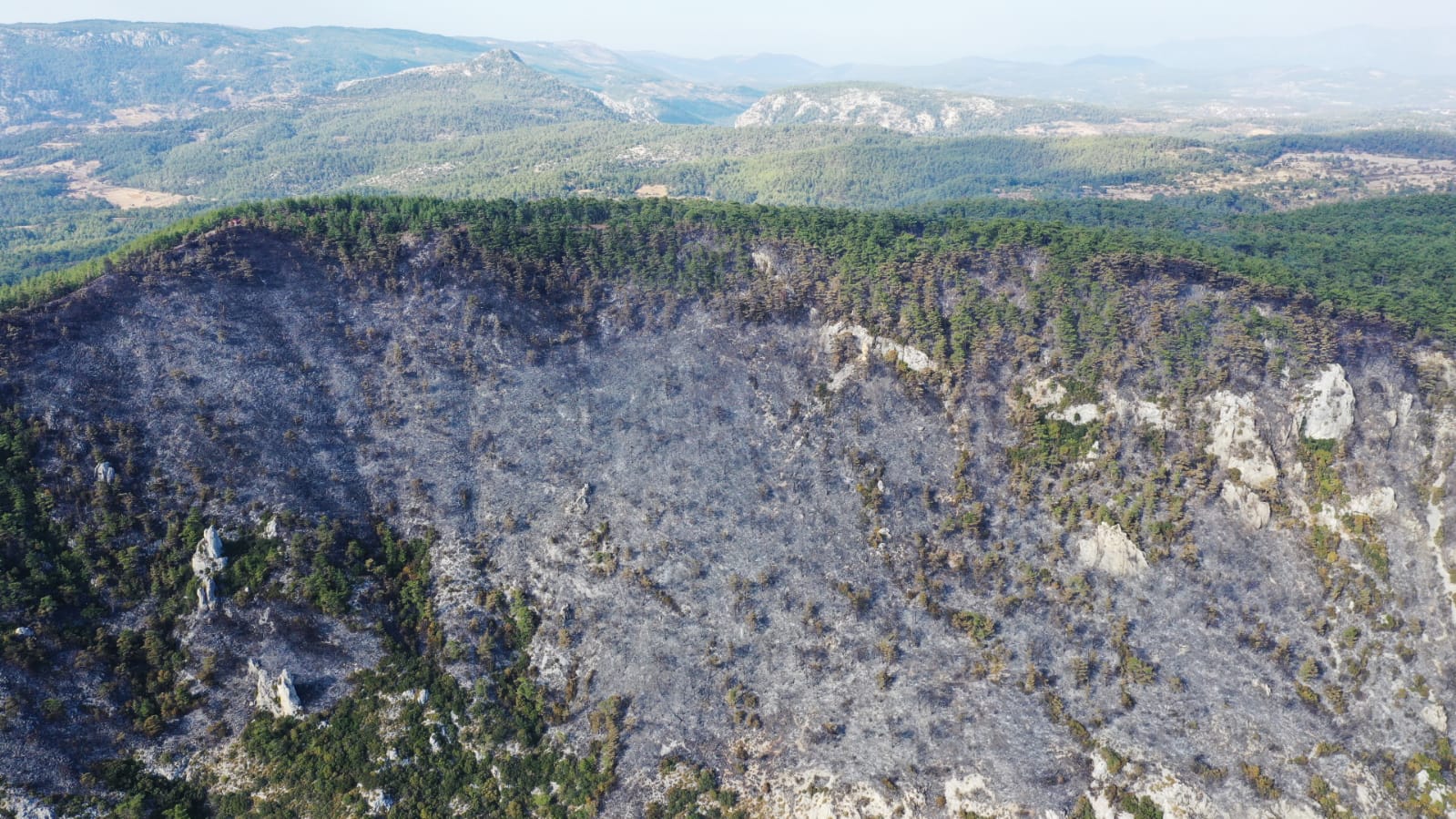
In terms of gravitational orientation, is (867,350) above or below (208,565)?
above

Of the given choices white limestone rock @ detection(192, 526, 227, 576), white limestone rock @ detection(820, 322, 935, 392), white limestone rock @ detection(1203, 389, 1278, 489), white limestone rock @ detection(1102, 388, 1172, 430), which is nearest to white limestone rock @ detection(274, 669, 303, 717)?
white limestone rock @ detection(192, 526, 227, 576)

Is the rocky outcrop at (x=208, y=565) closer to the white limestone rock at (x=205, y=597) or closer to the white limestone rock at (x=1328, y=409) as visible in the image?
the white limestone rock at (x=205, y=597)

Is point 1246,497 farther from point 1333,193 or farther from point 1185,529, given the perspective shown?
point 1333,193

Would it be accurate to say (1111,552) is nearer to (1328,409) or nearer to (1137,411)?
(1137,411)

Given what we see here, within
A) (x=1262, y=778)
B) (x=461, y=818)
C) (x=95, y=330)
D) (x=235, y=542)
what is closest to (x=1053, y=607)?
(x=1262, y=778)

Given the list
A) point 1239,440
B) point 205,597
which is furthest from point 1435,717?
point 205,597

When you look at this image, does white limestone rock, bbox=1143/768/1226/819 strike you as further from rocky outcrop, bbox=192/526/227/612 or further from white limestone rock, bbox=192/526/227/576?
white limestone rock, bbox=192/526/227/576
